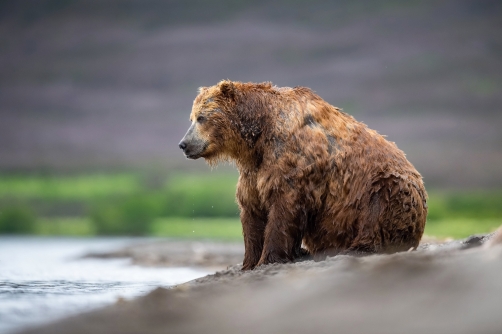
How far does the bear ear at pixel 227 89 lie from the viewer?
7.20 m

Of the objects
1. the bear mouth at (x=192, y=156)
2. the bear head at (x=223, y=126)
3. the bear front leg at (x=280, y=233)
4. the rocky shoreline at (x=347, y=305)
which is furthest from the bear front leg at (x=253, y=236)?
the rocky shoreline at (x=347, y=305)

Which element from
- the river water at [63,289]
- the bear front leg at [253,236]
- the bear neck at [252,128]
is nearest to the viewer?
the river water at [63,289]

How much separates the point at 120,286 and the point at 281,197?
3.25m

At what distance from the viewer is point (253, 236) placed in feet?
23.6

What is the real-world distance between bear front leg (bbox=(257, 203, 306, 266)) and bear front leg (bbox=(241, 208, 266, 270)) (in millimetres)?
436

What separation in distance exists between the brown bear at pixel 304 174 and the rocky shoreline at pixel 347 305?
6.18ft

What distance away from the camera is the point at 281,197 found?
670cm

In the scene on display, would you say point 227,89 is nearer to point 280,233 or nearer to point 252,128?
point 252,128

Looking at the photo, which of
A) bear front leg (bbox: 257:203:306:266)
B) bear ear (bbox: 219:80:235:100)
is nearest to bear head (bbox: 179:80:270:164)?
bear ear (bbox: 219:80:235:100)

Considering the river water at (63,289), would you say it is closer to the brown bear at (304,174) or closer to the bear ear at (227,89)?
the brown bear at (304,174)

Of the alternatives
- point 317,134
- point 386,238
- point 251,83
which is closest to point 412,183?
point 386,238

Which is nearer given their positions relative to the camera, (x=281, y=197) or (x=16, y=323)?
(x=16, y=323)

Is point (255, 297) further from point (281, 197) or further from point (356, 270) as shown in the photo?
point (281, 197)

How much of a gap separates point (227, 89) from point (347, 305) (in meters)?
4.04
